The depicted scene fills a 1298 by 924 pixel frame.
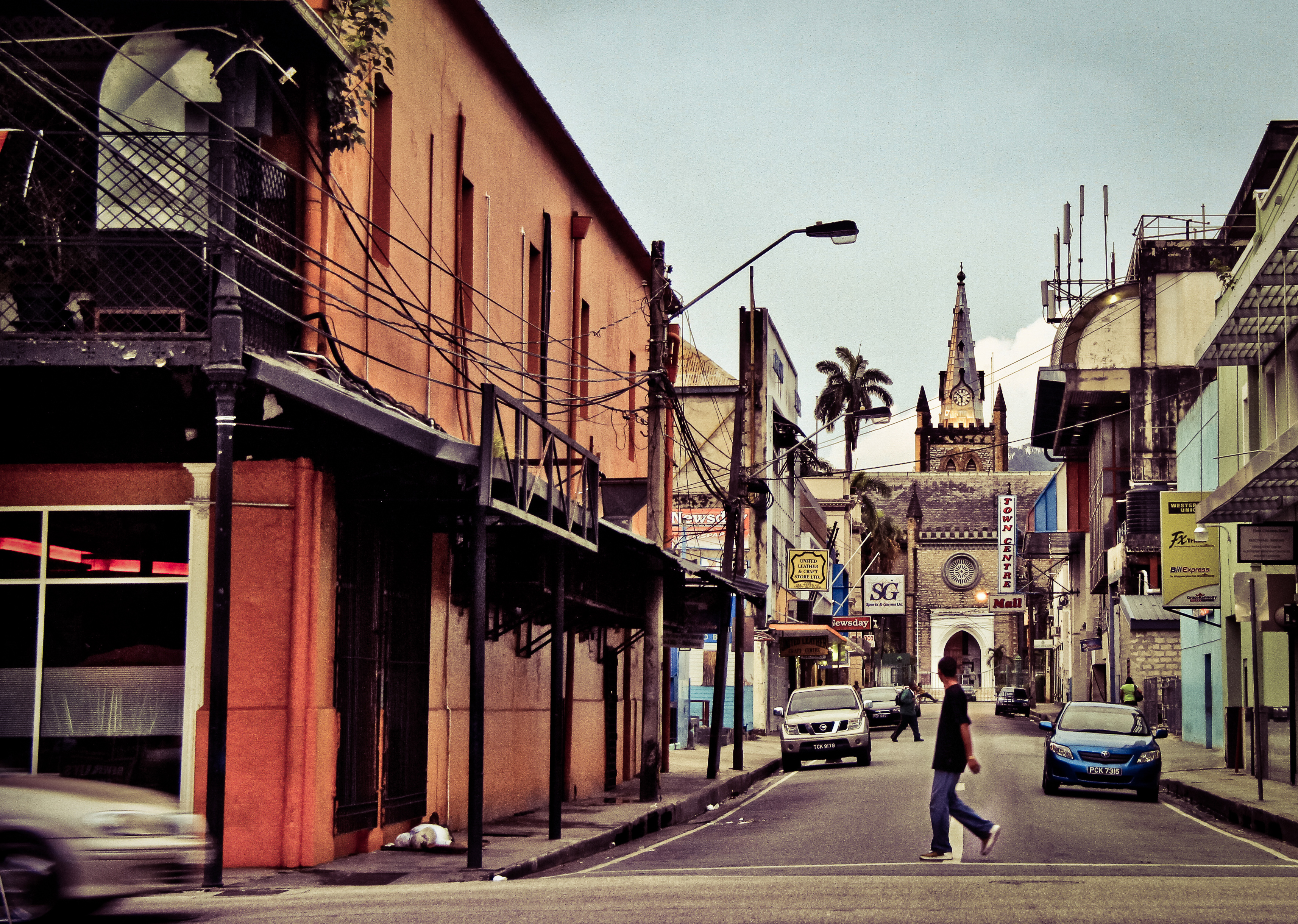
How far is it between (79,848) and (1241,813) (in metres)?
16.7

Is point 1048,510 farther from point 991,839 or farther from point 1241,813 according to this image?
point 991,839

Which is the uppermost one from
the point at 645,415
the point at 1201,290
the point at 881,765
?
the point at 1201,290

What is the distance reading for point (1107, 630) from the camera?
188 ft

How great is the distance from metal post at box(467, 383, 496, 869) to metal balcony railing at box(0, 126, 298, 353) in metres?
2.22

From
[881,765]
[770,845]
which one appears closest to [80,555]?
[770,845]

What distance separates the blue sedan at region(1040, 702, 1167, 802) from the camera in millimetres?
23609

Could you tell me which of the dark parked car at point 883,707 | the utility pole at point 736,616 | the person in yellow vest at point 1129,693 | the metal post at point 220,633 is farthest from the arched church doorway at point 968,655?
the metal post at point 220,633

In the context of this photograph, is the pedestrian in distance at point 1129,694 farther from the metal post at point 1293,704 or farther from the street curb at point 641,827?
the metal post at point 1293,704

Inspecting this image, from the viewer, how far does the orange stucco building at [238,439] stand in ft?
41.6

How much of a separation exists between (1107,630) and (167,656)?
4831 centimetres

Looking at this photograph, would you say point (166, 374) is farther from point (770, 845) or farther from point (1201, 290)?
point (1201, 290)

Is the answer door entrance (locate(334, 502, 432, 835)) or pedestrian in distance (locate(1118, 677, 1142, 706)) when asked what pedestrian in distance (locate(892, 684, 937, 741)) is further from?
door entrance (locate(334, 502, 432, 835))

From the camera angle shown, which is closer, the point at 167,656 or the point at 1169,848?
the point at 167,656

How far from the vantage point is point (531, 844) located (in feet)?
53.8
